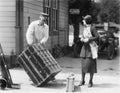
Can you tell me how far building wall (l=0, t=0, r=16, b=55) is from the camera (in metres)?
13.4

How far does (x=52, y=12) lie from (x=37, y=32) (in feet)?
27.8

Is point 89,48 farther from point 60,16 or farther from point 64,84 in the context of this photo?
point 60,16

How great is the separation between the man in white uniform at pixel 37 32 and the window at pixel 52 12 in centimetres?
684

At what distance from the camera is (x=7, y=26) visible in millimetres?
13406

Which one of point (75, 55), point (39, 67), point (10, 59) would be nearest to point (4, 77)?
point (39, 67)

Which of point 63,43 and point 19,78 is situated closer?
point 19,78

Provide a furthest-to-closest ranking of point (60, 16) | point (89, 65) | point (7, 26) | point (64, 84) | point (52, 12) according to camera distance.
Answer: point (60, 16), point (52, 12), point (7, 26), point (64, 84), point (89, 65)

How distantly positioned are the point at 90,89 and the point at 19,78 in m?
2.45

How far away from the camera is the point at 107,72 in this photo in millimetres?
13633

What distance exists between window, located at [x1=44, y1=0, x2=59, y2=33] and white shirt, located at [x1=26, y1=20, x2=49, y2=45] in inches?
269

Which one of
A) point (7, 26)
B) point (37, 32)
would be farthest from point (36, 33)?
point (7, 26)

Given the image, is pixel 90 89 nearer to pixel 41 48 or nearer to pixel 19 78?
pixel 41 48

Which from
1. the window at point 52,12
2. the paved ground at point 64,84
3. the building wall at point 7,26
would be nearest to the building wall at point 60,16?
the window at point 52,12

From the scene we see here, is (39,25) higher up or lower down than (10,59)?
higher up
